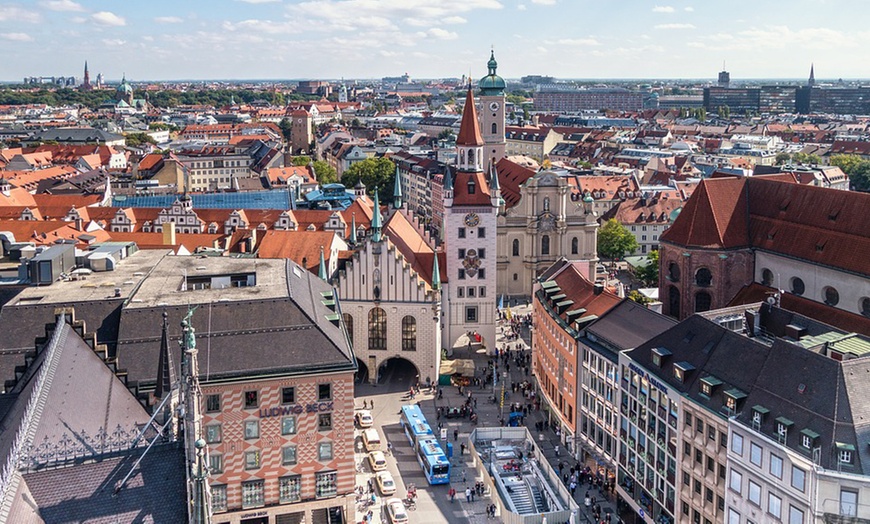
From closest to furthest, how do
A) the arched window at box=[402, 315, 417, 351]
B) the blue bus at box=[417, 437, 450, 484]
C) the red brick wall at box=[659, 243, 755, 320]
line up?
the blue bus at box=[417, 437, 450, 484] < the red brick wall at box=[659, 243, 755, 320] < the arched window at box=[402, 315, 417, 351]

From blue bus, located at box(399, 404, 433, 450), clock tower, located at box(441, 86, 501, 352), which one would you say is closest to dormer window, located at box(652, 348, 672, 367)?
blue bus, located at box(399, 404, 433, 450)

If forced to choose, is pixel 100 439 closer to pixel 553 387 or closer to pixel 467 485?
pixel 467 485

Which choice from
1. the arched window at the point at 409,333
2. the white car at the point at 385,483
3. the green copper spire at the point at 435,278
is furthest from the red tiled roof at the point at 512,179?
the white car at the point at 385,483

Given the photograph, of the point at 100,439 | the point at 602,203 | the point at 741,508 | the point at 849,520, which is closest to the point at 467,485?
the point at 741,508

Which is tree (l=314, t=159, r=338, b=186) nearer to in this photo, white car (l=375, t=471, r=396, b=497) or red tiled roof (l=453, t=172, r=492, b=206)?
red tiled roof (l=453, t=172, r=492, b=206)

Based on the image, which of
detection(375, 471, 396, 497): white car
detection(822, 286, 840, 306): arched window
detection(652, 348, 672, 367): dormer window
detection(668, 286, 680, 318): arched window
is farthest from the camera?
detection(668, 286, 680, 318): arched window

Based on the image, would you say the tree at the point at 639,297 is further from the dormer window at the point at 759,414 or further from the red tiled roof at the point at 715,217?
the dormer window at the point at 759,414

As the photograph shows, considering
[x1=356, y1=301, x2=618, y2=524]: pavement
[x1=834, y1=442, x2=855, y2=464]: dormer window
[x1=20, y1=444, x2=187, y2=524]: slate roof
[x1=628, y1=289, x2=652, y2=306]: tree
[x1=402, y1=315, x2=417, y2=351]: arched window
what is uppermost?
[x1=20, y1=444, x2=187, y2=524]: slate roof
